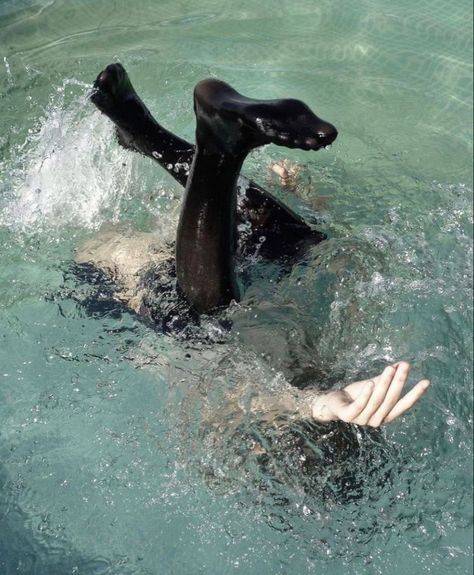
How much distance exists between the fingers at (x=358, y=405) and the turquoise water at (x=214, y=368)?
0.30 m

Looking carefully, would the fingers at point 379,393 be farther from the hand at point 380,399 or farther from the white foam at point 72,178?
the white foam at point 72,178

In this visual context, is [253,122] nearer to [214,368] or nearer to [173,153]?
[173,153]

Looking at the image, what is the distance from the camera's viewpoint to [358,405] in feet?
6.51

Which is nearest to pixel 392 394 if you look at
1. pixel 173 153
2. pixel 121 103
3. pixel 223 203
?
pixel 223 203

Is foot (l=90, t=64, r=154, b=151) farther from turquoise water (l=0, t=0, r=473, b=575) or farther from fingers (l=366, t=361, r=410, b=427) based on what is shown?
fingers (l=366, t=361, r=410, b=427)

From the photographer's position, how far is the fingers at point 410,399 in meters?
1.93

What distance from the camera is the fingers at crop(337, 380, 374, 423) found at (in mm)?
1965

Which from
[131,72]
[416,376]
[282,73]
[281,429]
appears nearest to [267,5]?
[282,73]

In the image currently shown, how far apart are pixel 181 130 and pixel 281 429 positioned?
184 cm

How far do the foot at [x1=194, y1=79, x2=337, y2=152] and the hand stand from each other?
22.9 inches

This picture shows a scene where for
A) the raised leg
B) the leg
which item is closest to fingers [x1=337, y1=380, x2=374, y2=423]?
the raised leg

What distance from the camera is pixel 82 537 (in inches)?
97.2

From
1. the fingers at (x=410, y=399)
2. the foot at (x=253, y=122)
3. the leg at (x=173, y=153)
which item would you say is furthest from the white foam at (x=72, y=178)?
the fingers at (x=410, y=399)

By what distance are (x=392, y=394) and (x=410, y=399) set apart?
0.04 m
